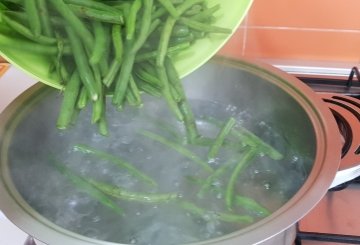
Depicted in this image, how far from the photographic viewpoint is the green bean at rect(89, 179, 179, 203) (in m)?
0.69

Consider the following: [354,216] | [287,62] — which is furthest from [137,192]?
[287,62]

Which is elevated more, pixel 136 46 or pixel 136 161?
pixel 136 46

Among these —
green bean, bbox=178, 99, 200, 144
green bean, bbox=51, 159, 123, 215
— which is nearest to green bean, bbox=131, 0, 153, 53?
green bean, bbox=178, 99, 200, 144

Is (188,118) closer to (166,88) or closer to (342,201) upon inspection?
(166,88)

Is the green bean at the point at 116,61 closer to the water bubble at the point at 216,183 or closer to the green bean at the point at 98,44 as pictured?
the green bean at the point at 98,44

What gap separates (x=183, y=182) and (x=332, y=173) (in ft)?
0.82

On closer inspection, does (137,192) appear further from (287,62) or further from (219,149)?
(287,62)

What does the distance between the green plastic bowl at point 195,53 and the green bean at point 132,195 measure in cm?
16

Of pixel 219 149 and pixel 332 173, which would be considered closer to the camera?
pixel 332 173

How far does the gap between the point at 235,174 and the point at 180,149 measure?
0.10m

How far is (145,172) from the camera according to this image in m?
0.78

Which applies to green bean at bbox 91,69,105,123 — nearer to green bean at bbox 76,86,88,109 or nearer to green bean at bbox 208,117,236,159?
green bean at bbox 76,86,88,109

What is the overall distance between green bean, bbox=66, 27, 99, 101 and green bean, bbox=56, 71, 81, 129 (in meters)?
0.01

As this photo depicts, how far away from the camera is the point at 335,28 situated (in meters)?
1.00
